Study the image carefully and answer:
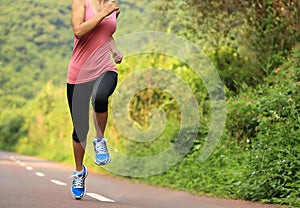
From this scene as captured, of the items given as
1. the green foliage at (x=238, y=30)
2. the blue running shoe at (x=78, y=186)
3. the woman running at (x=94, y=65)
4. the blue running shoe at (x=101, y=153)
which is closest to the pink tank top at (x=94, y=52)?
the woman running at (x=94, y=65)

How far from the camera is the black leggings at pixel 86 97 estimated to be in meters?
6.16

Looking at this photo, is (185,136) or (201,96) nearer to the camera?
(185,136)

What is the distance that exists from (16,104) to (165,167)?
59368 mm

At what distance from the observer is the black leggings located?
6164 mm

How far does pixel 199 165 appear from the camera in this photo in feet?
34.1

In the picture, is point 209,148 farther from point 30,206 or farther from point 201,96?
point 30,206

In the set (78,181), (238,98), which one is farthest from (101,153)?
(238,98)

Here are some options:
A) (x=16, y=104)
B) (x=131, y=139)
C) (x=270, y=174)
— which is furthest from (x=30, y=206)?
(x=16, y=104)

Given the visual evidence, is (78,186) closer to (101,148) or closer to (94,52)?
(101,148)

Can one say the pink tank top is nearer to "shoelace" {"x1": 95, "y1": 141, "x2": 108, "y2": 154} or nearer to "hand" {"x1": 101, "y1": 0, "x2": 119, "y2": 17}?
"hand" {"x1": 101, "y1": 0, "x2": 119, "y2": 17}

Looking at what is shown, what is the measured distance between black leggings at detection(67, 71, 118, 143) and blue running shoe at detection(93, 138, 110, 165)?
28 cm

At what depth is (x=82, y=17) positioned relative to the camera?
6.12m

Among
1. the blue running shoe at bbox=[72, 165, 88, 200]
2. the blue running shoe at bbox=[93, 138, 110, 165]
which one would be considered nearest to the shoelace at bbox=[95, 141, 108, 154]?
the blue running shoe at bbox=[93, 138, 110, 165]

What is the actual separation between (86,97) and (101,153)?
581 mm
